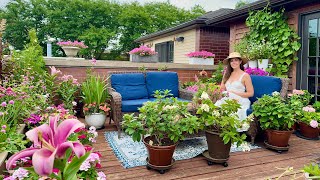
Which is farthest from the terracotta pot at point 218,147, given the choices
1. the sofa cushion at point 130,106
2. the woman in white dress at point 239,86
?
the sofa cushion at point 130,106

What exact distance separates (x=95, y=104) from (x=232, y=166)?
2.53m

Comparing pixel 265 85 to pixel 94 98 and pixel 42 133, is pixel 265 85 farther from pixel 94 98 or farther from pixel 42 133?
pixel 42 133

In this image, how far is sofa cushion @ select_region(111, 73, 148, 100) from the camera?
4.53 metres

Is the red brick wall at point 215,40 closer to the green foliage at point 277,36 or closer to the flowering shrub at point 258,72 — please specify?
the green foliage at point 277,36

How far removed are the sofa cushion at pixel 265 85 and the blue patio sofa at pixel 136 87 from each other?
1.10 m

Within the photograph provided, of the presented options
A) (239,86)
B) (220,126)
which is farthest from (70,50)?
(220,126)

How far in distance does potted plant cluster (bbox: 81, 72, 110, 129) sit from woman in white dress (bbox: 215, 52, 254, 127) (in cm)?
196

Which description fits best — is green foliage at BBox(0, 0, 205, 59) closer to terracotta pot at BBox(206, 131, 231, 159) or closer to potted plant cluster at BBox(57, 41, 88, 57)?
potted plant cluster at BBox(57, 41, 88, 57)

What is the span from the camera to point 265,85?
414 centimetres

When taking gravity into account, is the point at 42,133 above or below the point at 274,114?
above

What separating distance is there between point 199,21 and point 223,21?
4.57 feet

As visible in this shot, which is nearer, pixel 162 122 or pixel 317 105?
pixel 162 122

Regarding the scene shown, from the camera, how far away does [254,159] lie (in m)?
3.19

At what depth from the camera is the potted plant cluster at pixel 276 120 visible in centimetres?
340
